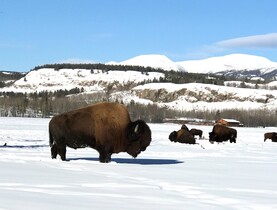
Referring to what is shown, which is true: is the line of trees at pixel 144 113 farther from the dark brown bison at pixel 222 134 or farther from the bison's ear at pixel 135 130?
the bison's ear at pixel 135 130

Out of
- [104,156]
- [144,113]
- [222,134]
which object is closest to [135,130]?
[104,156]

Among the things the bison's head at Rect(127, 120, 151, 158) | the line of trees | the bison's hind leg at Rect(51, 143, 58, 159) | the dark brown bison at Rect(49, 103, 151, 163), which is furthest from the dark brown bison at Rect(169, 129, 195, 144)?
the line of trees

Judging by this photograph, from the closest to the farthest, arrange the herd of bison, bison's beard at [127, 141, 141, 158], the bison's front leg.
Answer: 1. the bison's front leg
2. the herd of bison
3. bison's beard at [127, 141, 141, 158]

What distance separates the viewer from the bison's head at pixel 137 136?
14.5m

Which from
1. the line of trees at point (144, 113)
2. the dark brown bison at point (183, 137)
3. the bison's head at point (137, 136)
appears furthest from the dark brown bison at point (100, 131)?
the line of trees at point (144, 113)

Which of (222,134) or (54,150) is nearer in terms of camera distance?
(54,150)

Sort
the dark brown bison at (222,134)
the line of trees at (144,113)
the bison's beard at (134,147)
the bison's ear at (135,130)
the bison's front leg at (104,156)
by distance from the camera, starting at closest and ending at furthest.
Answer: the bison's front leg at (104,156) → the bison's ear at (135,130) → the bison's beard at (134,147) → the dark brown bison at (222,134) → the line of trees at (144,113)

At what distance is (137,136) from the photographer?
14562 millimetres

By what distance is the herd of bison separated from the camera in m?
14.3

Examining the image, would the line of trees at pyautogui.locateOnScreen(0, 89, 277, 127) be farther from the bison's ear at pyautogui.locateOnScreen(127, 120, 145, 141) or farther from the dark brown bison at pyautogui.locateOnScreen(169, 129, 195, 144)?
the bison's ear at pyautogui.locateOnScreen(127, 120, 145, 141)

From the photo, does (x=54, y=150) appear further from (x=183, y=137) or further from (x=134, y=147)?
(x=183, y=137)

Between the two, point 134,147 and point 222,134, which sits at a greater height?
point 134,147

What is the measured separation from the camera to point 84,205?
17.2ft

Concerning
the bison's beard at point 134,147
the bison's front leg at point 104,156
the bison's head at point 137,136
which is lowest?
the bison's front leg at point 104,156
